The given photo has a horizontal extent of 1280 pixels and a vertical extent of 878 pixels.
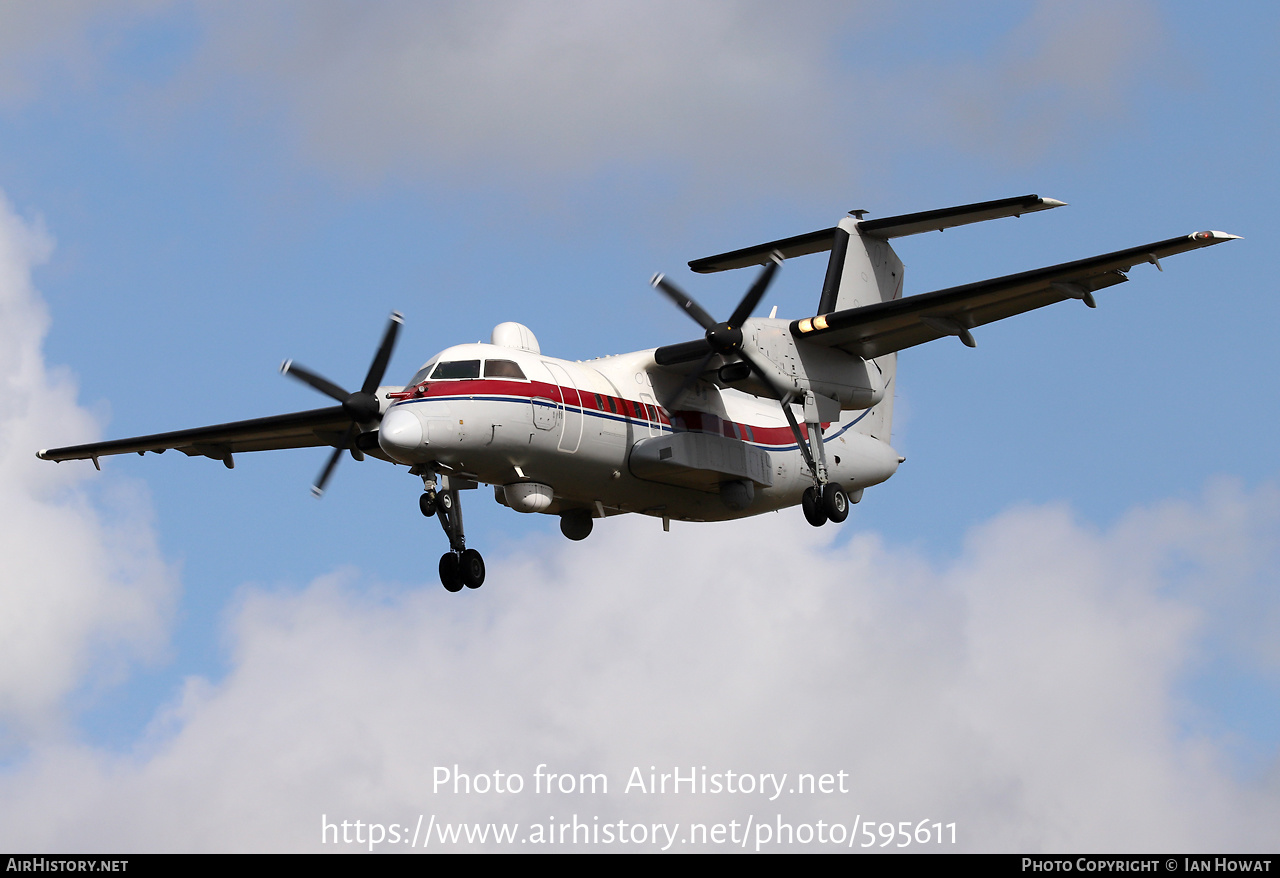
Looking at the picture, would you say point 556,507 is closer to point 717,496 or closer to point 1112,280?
point 717,496

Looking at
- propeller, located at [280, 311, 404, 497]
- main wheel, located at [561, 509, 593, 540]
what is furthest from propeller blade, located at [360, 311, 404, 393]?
main wheel, located at [561, 509, 593, 540]

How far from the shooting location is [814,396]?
990 inches

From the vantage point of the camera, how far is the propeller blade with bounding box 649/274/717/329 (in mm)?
24484

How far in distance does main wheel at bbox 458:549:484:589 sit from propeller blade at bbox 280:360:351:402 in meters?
3.15

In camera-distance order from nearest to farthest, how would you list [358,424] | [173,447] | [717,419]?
[358,424]
[717,419]
[173,447]

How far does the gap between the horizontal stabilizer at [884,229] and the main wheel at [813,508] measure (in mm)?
4892

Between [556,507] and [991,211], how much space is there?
28.1 ft

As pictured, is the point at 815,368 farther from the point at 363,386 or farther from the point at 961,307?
the point at 363,386

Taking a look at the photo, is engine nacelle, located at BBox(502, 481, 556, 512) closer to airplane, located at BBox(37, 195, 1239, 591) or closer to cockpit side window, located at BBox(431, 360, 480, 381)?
airplane, located at BBox(37, 195, 1239, 591)

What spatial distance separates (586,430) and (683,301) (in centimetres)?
280

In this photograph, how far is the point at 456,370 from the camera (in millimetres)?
22594

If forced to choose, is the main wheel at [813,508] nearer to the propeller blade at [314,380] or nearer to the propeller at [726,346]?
the propeller at [726,346]
